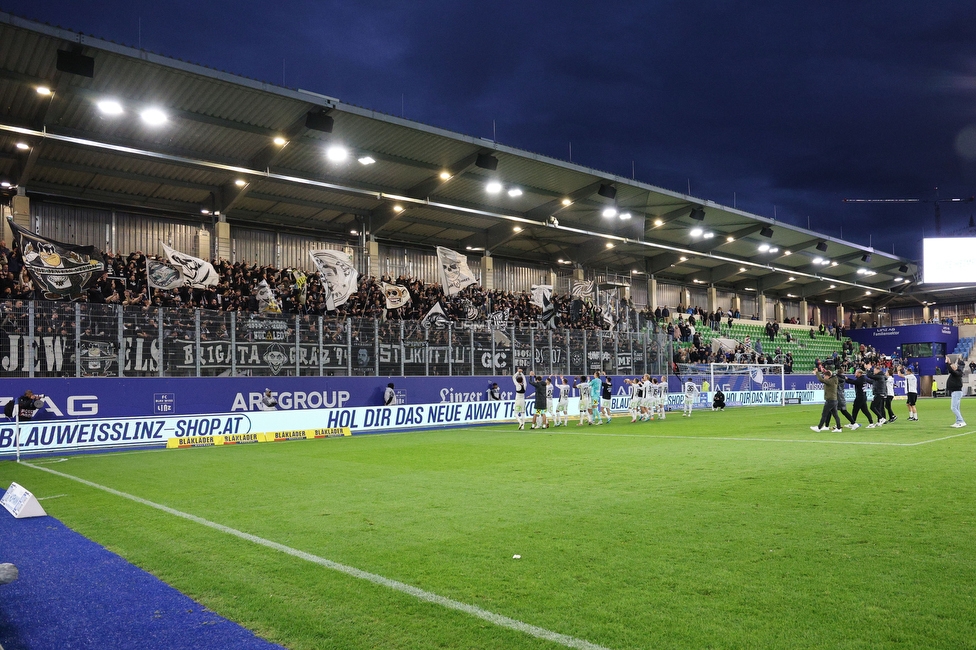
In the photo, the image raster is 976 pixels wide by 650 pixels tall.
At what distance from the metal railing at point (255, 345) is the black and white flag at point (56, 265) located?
151 centimetres

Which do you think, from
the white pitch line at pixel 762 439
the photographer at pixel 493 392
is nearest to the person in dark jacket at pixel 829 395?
the white pitch line at pixel 762 439

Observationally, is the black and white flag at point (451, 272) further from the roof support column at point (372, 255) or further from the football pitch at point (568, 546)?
the football pitch at point (568, 546)

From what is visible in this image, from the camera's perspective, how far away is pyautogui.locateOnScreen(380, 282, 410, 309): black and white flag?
30.3 metres

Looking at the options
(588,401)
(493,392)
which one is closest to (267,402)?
(493,392)

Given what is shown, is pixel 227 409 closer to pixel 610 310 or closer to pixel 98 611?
pixel 98 611

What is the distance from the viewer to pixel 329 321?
26375 millimetres

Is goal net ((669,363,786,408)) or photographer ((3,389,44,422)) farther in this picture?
goal net ((669,363,786,408))

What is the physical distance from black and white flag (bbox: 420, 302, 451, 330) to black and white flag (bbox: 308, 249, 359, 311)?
130 inches

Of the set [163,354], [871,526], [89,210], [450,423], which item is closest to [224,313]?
[163,354]

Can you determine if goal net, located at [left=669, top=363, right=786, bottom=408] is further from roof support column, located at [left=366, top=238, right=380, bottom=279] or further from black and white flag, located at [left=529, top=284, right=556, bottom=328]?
roof support column, located at [left=366, top=238, right=380, bottom=279]

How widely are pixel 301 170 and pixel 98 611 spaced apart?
2871cm

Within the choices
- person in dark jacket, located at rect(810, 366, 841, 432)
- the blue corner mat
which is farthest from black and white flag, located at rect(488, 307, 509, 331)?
the blue corner mat

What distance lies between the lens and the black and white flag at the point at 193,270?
2514 centimetres

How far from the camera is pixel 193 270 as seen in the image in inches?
1009
